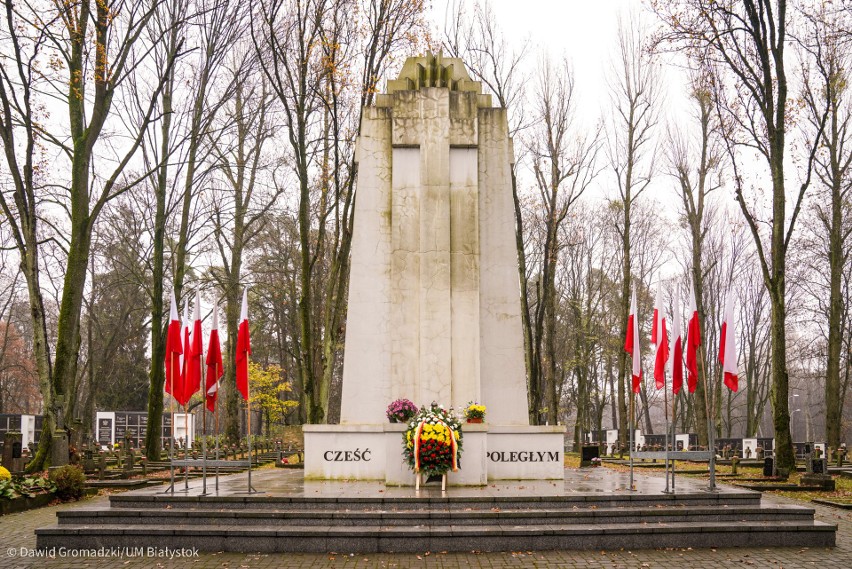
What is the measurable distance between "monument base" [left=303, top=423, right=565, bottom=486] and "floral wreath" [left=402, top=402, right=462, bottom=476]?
104cm

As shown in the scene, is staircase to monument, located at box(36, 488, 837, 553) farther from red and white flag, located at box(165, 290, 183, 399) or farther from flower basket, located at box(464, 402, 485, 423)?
flower basket, located at box(464, 402, 485, 423)

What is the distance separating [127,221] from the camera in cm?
3247

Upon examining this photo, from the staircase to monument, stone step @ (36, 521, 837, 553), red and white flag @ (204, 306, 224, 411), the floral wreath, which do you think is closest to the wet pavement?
the staircase to monument

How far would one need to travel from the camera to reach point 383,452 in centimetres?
1448

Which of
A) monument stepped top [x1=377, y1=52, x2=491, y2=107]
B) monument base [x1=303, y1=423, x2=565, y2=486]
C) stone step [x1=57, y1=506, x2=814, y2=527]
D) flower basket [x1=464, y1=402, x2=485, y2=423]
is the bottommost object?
stone step [x1=57, y1=506, x2=814, y2=527]

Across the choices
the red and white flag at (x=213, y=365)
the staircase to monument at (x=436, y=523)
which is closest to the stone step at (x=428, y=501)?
the staircase to monument at (x=436, y=523)

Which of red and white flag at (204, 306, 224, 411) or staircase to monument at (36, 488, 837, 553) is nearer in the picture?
staircase to monument at (36, 488, 837, 553)

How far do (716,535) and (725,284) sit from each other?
3847 cm

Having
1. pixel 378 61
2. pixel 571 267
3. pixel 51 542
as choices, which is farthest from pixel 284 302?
pixel 51 542

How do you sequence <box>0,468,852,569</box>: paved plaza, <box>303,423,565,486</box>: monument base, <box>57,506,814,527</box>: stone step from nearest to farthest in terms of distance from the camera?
<box>0,468,852,569</box>: paved plaza, <box>57,506,814,527</box>: stone step, <box>303,423,565,486</box>: monument base

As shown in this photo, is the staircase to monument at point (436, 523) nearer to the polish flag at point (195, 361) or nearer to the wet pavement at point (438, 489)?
the wet pavement at point (438, 489)

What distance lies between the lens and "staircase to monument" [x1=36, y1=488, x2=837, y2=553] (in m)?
10.5

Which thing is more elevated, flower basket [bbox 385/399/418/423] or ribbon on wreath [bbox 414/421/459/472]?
flower basket [bbox 385/399/418/423]

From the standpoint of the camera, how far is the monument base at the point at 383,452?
1448 centimetres
